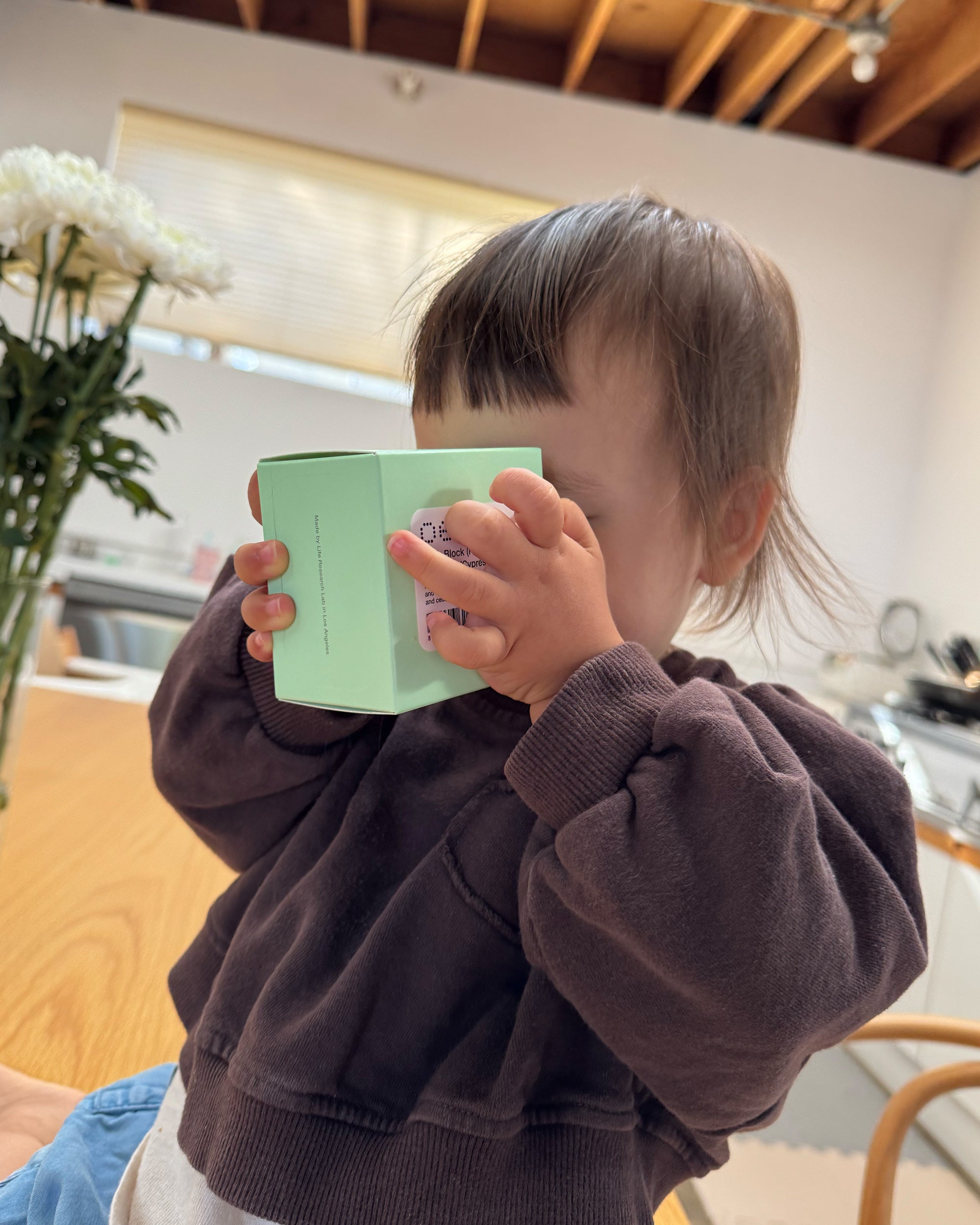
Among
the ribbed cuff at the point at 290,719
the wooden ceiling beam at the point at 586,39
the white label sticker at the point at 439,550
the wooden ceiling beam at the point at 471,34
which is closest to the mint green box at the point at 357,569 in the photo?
the white label sticker at the point at 439,550

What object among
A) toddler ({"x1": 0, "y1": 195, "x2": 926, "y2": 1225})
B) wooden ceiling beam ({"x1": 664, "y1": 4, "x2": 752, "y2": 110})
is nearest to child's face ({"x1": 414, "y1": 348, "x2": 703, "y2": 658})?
toddler ({"x1": 0, "y1": 195, "x2": 926, "y2": 1225})

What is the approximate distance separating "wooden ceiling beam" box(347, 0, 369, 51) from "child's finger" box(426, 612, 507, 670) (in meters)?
3.82

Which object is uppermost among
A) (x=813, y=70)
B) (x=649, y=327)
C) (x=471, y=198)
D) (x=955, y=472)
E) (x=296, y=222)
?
(x=813, y=70)

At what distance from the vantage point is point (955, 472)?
12.5 ft

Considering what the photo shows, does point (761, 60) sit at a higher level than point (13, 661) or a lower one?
higher

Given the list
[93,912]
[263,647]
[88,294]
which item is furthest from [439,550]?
[88,294]

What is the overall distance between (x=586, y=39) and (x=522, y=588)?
3.70 m

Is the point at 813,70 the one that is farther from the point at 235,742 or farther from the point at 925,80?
the point at 235,742

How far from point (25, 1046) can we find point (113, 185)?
0.68 m

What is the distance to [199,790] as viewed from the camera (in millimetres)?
552

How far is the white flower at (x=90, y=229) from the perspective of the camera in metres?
0.80

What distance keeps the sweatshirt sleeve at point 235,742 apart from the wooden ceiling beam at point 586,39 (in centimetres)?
337

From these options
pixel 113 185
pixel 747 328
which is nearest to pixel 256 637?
pixel 747 328

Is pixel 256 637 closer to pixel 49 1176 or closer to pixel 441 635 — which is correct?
pixel 441 635
